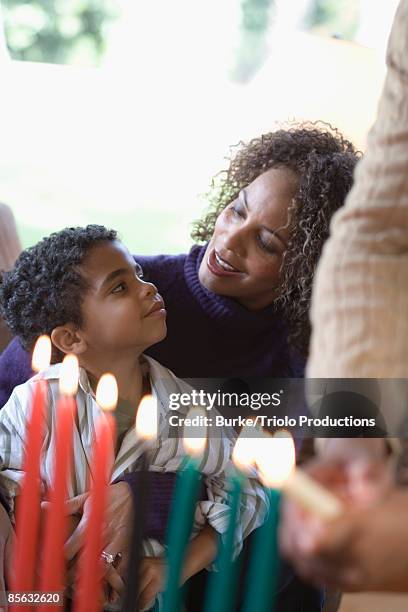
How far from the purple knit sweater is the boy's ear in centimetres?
17

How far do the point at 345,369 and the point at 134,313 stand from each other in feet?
2.20

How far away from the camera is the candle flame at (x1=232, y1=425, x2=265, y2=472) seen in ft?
2.99

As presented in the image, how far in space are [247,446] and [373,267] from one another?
455 mm

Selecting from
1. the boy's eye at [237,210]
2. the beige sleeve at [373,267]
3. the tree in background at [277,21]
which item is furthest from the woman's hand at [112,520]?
the tree in background at [277,21]

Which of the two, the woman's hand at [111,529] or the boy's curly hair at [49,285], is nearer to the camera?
the woman's hand at [111,529]

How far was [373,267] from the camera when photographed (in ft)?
1.96

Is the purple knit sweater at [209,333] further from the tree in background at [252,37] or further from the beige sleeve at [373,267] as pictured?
the tree in background at [252,37]

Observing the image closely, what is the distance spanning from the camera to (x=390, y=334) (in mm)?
575

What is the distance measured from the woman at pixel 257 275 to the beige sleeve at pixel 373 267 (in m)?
0.72

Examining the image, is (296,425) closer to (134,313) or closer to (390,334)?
(134,313)

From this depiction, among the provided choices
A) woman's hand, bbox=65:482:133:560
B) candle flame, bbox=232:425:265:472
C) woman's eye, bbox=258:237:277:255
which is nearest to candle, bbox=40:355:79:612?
candle flame, bbox=232:425:265:472

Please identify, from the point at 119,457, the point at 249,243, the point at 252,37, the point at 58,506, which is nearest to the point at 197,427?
the point at 119,457

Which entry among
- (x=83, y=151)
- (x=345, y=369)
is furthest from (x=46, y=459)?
(x=83, y=151)

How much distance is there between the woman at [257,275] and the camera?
137 centimetres
